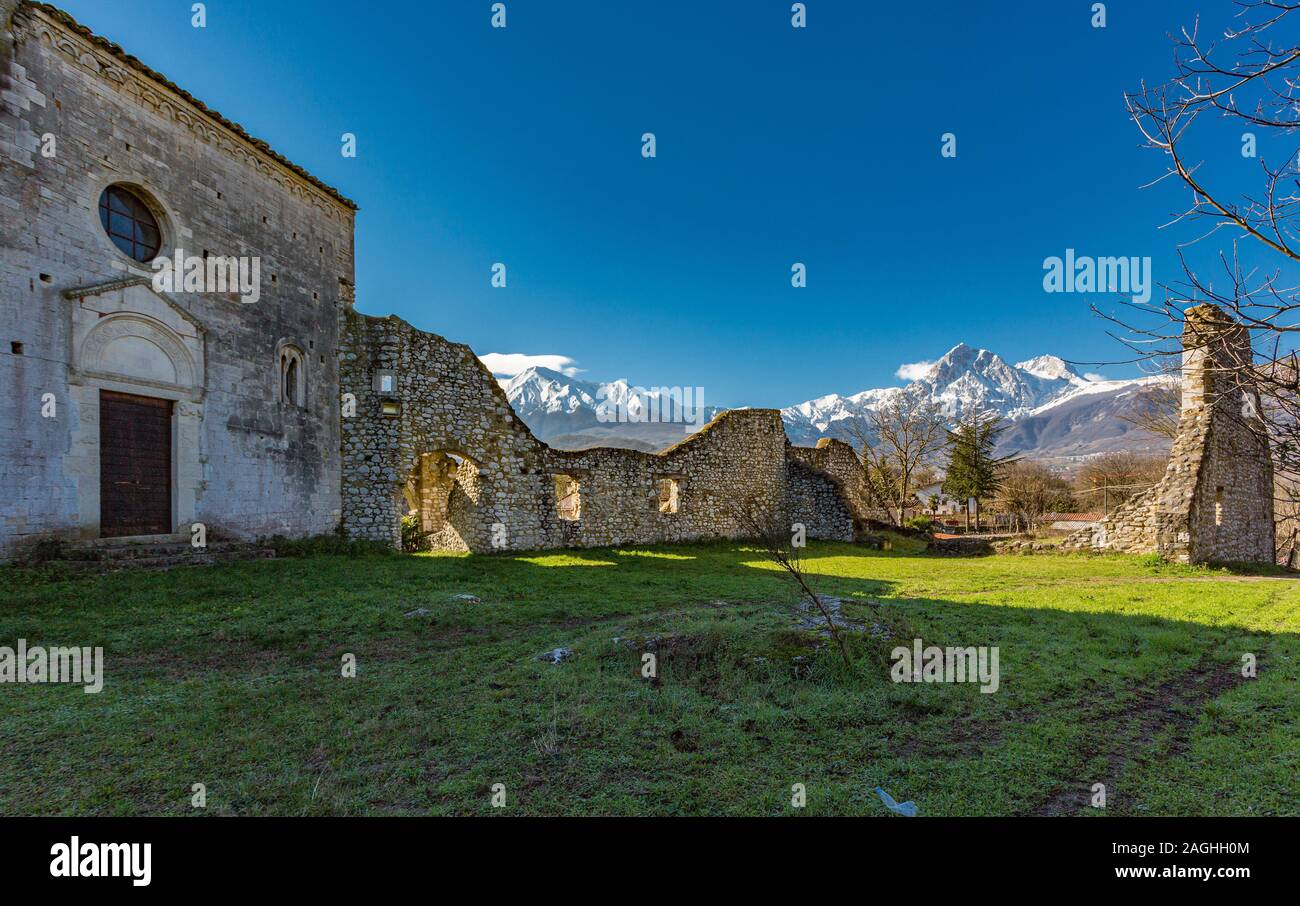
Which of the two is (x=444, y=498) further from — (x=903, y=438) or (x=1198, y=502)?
(x=903, y=438)

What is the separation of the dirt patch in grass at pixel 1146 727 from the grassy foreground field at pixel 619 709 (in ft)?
0.10

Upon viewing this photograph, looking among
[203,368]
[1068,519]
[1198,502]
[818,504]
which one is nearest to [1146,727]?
[203,368]

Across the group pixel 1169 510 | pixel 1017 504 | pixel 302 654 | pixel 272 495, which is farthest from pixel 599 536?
pixel 1017 504

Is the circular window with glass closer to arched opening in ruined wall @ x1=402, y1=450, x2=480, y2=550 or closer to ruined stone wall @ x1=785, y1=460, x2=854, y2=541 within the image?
arched opening in ruined wall @ x1=402, y1=450, x2=480, y2=550

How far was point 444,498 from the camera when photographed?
61.0 feet

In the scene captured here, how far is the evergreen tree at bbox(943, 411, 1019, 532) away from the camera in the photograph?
36.3 metres

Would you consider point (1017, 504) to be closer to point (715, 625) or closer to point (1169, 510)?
point (1169, 510)

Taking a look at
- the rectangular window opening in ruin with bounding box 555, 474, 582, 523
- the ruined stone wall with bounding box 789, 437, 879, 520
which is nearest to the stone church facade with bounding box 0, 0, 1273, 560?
the rectangular window opening in ruin with bounding box 555, 474, 582, 523

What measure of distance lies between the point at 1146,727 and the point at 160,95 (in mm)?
18448

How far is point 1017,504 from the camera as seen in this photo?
117 feet

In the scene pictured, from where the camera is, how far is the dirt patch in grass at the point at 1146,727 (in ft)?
11.9

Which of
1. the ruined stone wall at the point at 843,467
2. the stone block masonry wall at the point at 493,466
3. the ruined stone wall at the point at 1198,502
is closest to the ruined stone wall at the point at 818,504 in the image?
the ruined stone wall at the point at 843,467

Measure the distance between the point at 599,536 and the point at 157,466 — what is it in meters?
11.7

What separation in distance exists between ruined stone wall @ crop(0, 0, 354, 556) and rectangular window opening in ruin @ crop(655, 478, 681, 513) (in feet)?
34.8
